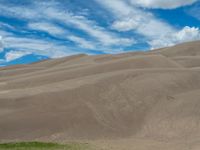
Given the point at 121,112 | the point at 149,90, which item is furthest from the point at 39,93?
the point at 149,90

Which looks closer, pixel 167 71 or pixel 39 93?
pixel 39 93

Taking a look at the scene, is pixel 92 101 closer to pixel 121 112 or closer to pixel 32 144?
pixel 121 112

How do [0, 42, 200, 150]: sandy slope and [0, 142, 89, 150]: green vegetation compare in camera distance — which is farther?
[0, 42, 200, 150]: sandy slope

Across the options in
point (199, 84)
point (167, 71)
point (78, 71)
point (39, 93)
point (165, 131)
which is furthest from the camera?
point (78, 71)

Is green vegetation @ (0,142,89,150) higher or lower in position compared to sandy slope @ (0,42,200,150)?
lower

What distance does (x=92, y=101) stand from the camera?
1095 inches

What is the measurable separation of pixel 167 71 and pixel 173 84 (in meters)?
4.04

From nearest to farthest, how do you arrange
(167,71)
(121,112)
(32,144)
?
(32,144) → (121,112) → (167,71)

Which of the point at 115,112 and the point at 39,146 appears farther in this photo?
the point at 115,112

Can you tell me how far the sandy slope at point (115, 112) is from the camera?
22.6m

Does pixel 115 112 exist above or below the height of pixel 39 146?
above

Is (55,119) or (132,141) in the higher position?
(55,119)

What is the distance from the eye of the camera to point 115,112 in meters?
26.7

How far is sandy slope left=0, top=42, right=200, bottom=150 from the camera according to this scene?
2264 cm
